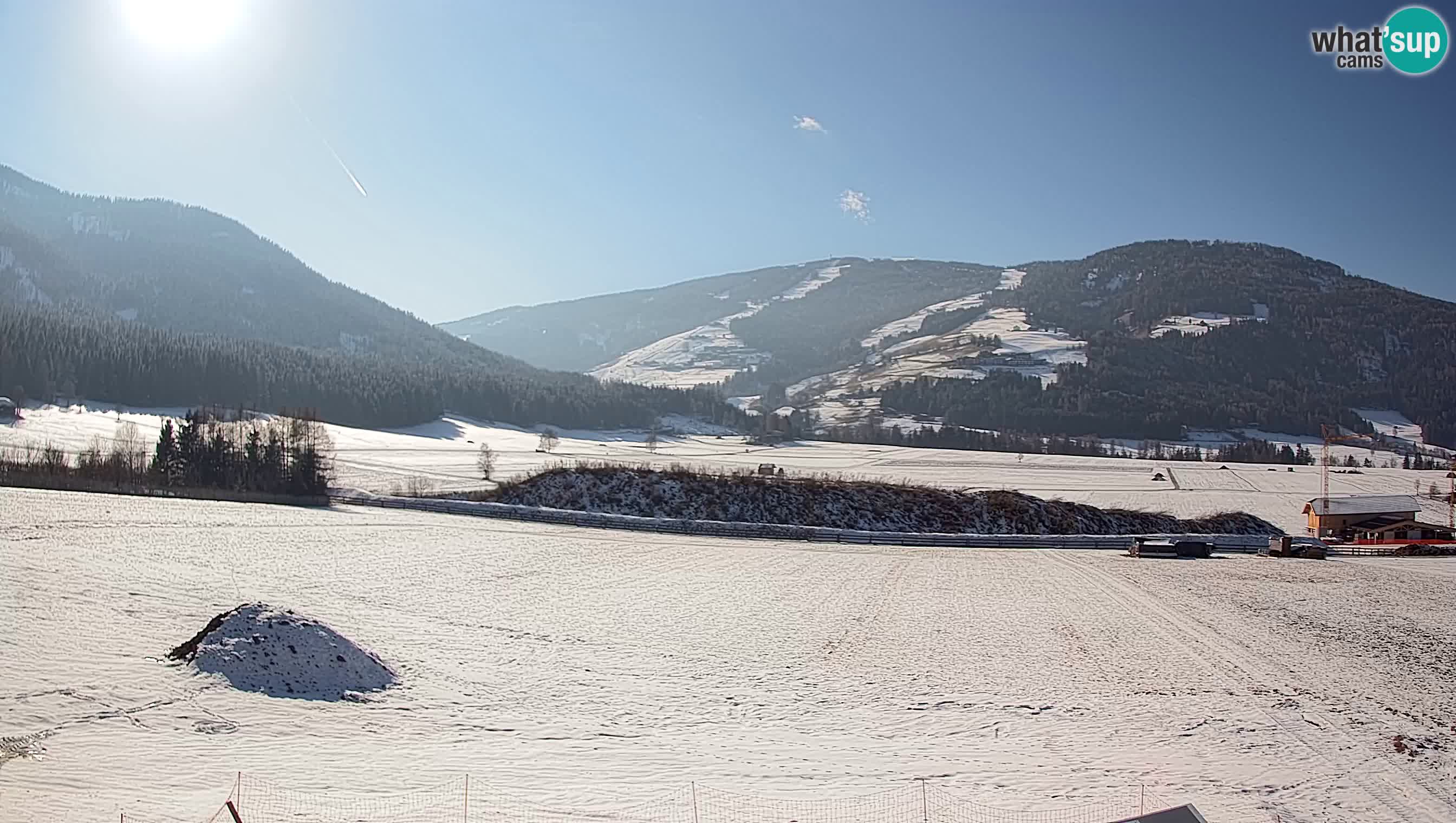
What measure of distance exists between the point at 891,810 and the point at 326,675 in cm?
1108

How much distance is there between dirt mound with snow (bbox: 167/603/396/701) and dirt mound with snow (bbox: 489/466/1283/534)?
36.1 metres

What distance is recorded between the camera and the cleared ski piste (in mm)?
12797

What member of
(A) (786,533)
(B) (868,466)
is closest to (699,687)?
(A) (786,533)

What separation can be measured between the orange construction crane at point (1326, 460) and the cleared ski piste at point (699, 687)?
30852 mm

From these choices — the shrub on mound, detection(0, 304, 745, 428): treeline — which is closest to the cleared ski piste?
the shrub on mound

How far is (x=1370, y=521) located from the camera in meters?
63.1

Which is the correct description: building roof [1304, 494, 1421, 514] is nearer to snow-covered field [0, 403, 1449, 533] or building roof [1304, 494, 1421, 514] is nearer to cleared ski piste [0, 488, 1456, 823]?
snow-covered field [0, 403, 1449, 533]

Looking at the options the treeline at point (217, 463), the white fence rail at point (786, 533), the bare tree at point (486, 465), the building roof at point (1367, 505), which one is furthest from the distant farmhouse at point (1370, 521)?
the treeline at point (217, 463)

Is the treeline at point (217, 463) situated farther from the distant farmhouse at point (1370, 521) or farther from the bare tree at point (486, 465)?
the distant farmhouse at point (1370, 521)

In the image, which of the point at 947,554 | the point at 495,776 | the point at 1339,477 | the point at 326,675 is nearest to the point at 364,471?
the point at 947,554

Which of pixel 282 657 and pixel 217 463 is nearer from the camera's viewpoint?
pixel 282 657

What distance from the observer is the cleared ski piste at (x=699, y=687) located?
12.8m

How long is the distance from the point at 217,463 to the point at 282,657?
1980 inches

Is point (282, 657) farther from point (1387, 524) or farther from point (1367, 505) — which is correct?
point (1387, 524)
